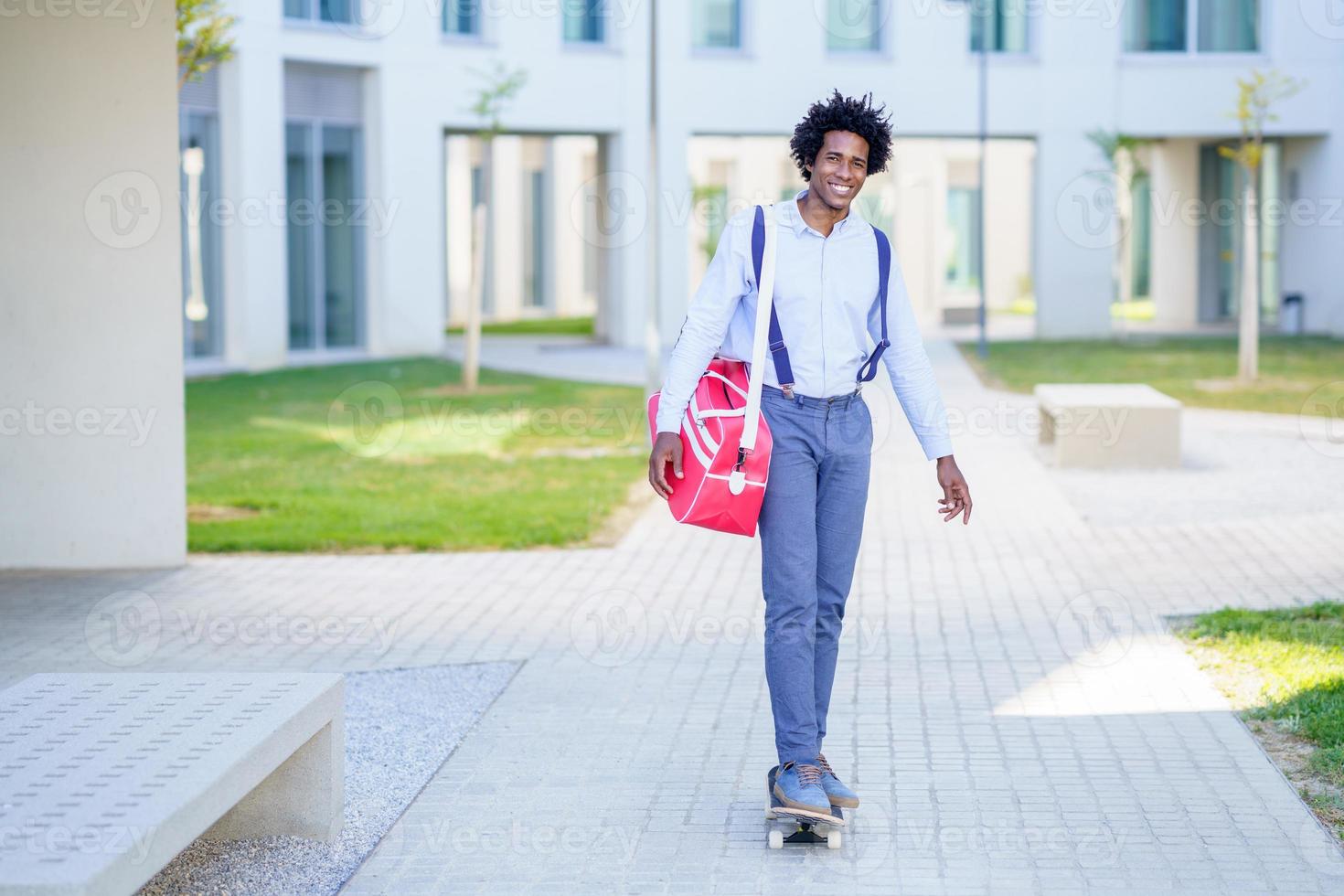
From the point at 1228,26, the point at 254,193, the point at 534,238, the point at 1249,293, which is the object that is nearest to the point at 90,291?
the point at 1249,293

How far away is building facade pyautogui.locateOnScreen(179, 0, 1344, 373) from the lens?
2344 centimetres

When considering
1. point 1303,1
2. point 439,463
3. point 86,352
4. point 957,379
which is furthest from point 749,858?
point 1303,1

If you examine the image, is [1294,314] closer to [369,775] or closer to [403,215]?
[403,215]

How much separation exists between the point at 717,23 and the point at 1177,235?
11.6 meters

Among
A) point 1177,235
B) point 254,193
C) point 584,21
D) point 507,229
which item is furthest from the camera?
point 507,229

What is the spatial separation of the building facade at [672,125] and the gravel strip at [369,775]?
55.2 ft

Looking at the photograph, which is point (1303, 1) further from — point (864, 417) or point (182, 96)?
point (864, 417)

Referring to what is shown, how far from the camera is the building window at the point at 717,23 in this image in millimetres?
28516

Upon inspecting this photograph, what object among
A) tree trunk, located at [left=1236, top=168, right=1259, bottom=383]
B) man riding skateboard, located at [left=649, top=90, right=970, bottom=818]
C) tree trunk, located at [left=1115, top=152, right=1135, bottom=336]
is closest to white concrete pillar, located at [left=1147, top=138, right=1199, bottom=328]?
tree trunk, located at [left=1115, top=152, right=1135, bottom=336]

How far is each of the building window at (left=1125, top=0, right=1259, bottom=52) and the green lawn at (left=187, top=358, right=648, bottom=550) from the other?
14308 millimetres

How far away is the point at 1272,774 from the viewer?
207 inches

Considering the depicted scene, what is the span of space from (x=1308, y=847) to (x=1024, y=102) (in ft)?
85.0

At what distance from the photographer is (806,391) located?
15.3 feet

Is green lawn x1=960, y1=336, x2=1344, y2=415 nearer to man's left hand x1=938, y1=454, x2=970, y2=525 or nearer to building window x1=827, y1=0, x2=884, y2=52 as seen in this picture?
building window x1=827, y1=0, x2=884, y2=52
